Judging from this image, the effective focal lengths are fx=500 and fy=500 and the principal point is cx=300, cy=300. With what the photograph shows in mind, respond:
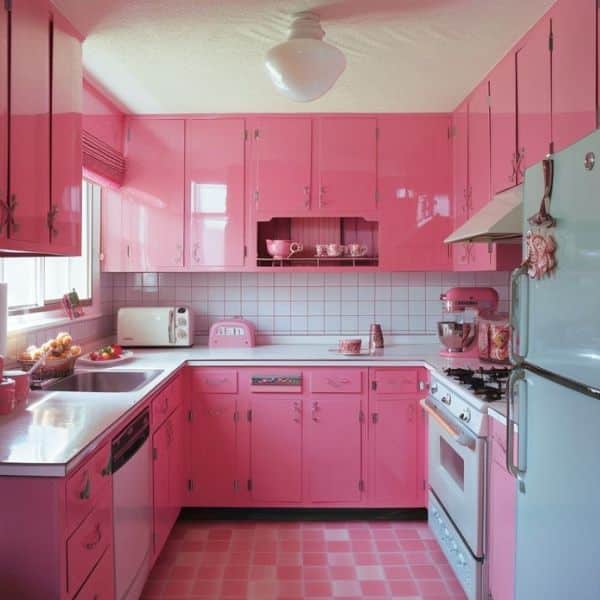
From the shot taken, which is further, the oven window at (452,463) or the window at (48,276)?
the window at (48,276)

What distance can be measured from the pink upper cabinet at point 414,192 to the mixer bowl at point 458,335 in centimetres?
39

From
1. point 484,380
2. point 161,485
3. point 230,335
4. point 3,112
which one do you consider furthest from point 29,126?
point 484,380

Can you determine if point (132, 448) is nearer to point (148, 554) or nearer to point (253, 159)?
point (148, 554)

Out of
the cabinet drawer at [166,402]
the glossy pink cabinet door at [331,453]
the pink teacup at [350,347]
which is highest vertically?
the pink teacup at [350,347]

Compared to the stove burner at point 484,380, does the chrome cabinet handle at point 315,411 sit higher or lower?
lower

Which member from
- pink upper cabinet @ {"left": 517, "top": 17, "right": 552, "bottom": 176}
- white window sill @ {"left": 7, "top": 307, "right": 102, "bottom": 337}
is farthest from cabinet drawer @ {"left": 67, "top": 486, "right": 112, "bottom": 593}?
pink upper cabinet @ {"left": 517, "top": 17, "right": 552, "bottom": 176}

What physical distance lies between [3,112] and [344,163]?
195 centimetres

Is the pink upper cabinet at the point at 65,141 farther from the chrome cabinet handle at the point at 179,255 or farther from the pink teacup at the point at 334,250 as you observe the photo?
the pink teacup at the point at 334,250

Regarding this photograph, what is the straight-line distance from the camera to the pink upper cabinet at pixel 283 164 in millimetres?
3045

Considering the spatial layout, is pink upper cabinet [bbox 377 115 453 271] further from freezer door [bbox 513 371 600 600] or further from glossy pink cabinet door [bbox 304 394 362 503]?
freezer door [bbox 513 371 600 600]

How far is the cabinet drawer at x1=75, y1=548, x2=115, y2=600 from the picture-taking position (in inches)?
55.5

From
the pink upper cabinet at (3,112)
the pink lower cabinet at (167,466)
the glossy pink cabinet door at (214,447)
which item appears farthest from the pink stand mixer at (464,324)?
the pink upper cabinet at (3,112)

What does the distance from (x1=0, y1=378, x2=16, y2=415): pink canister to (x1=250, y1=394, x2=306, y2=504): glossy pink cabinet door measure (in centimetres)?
134

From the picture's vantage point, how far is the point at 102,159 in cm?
273
